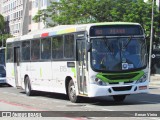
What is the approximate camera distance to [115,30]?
1686 cm

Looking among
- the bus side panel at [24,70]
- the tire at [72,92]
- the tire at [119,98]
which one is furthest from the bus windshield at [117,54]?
the bus side panel at [24,70]

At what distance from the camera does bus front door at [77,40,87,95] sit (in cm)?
1688

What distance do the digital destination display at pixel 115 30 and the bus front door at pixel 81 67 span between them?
648 millimetres

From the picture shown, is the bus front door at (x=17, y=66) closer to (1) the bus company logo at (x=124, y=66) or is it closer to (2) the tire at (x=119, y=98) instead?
(2) the tire at (x=119, y=98)

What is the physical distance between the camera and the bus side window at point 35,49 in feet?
70.3

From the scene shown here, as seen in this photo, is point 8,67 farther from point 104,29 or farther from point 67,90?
point 104,29

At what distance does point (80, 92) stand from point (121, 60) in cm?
199

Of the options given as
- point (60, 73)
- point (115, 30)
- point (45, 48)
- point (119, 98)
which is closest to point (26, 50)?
point (45, 48)

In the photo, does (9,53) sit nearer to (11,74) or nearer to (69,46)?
(11,74)

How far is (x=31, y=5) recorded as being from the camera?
3556 inches

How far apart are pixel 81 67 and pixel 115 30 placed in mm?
1820

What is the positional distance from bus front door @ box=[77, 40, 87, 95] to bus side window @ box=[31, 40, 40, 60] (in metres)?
4.43

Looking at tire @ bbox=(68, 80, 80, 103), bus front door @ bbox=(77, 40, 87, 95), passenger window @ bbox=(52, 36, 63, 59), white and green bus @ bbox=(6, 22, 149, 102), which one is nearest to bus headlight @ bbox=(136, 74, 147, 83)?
white and green bus @ bbox=(6, 22, 149, 102)

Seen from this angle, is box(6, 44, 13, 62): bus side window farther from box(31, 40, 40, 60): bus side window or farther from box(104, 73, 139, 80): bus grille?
box(104, 73, 139, 80): bus grille
